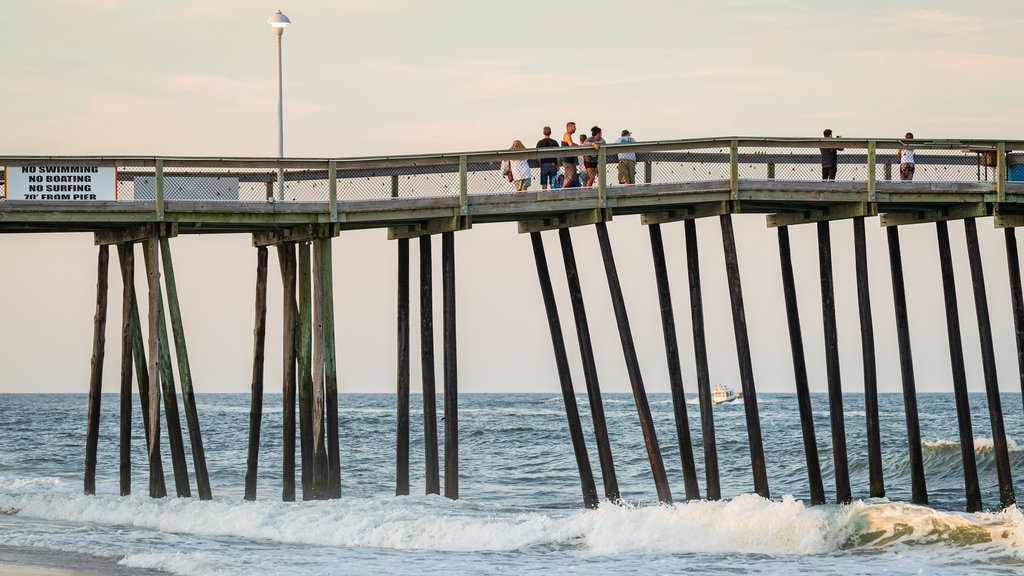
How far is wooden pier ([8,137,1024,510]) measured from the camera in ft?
60.7

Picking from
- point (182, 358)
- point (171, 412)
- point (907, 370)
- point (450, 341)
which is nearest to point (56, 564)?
Result: point (171, 412)

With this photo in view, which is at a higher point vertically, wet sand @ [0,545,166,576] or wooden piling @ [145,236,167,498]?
wooden piling @ [145,236,167,498]

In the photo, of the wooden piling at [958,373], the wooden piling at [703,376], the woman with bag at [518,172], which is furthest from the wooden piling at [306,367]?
the wooden piling at [958,373]

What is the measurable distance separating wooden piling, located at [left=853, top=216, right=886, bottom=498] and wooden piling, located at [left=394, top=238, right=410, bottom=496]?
715 centimetres

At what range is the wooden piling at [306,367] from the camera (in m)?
19.1

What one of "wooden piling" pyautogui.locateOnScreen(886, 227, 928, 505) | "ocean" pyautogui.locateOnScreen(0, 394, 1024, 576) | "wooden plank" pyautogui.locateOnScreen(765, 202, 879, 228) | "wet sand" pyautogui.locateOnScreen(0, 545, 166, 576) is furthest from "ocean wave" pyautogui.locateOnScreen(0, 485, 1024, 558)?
"wooden plank" pyautogui.locateOnScreen(765, 202, 879, 228)

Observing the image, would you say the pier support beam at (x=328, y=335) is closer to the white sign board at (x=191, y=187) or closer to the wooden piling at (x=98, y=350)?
the white sign board at (x=191, y=187)

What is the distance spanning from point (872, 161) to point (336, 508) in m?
9.85

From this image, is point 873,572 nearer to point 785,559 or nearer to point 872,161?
point 785,559

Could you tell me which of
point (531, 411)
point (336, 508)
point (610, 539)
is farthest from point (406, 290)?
point (531, 411)

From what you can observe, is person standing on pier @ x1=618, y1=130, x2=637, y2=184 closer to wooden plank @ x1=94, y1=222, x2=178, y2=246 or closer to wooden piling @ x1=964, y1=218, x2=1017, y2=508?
wooden piling @ x1=964, y1=218, x2=1017, y2=508

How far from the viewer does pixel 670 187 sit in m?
19.1

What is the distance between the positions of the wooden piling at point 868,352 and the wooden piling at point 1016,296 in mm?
2525

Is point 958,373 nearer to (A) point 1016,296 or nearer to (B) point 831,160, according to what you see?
(A) point 1016,296
